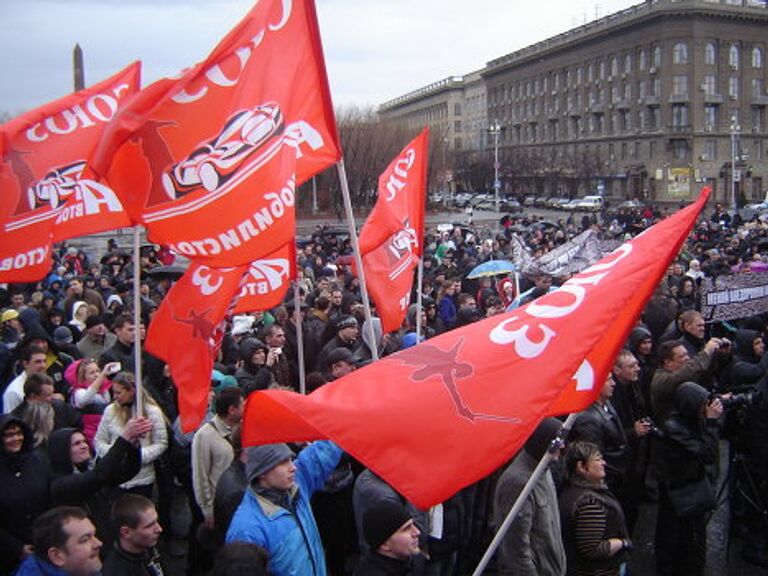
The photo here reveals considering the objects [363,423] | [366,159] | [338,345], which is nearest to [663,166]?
[366,159]

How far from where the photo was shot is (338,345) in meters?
7.70

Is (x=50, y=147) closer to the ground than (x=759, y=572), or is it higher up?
higher up

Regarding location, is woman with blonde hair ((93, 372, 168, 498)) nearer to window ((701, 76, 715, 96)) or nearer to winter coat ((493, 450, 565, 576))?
winter coat ((493, 450, 565, 576))

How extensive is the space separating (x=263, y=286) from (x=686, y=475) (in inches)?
136

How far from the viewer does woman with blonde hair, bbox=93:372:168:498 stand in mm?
5258

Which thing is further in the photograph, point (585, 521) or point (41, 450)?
point (41, 450)

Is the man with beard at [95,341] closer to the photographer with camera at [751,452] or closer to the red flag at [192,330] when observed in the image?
the red flag at [192,330]

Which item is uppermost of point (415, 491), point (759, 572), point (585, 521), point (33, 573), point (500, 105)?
point (500, 105)

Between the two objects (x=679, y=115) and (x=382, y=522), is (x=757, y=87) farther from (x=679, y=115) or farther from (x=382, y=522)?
(x=382, y=522)

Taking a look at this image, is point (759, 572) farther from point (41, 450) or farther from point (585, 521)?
point (41, 450)

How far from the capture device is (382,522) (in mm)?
3285

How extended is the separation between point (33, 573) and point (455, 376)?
1870 millimetres

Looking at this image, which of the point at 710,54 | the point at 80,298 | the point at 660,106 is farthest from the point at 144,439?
the point at 710,54

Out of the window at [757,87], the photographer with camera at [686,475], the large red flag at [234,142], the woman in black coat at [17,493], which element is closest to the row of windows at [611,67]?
the window at [757,87]
